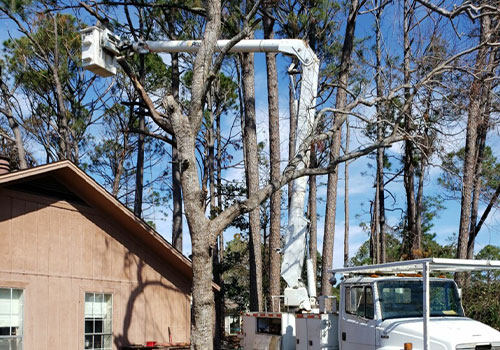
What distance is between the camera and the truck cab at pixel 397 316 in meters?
9.11

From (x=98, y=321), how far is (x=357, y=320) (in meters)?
6.38

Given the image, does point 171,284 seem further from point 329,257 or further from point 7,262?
point 329,257

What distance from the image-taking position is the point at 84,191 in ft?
45.1

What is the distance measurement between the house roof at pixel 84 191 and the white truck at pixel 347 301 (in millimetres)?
2294

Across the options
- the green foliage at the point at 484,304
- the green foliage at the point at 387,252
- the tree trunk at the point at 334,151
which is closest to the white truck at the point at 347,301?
the tree trunk at the point at 334,151

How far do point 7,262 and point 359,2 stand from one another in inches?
606

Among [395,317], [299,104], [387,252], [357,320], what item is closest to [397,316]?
[395,317]

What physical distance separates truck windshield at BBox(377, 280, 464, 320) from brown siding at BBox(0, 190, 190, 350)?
680 centimetres

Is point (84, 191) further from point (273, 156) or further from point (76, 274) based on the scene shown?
point (273, 156)

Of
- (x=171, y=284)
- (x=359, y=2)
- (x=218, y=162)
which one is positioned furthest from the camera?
(x=218, y=162)

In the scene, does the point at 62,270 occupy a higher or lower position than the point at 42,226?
lower

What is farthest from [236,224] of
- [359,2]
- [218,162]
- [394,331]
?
[394,331]

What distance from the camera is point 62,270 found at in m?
13.2

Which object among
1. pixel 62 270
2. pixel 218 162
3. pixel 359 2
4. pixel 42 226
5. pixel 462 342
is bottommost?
pixel 462 342
